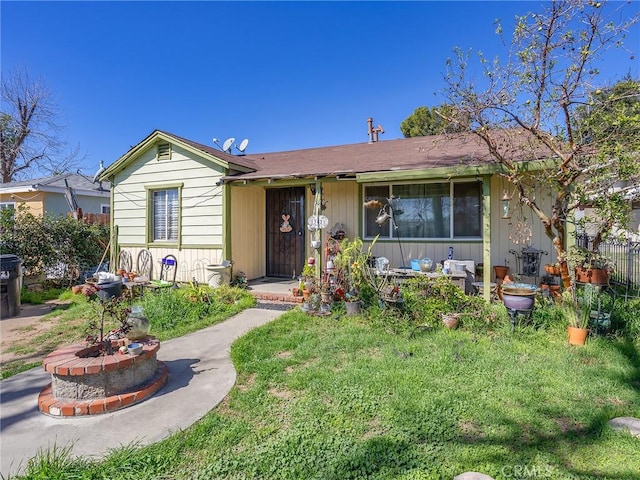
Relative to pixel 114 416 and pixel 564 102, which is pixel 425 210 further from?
pixel 114 416

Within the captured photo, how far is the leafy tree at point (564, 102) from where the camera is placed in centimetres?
417

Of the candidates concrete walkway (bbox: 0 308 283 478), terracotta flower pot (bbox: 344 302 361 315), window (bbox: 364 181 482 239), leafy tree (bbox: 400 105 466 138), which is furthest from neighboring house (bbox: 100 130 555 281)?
leafy tree (bbox: 400 105 466 138)

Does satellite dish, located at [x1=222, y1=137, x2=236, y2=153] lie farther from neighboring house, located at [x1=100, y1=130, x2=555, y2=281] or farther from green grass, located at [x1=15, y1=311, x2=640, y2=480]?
green grass, located at [x1=15, y1=311, x2=640, y2=480]

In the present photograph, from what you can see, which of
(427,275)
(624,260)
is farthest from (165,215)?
(624,260)

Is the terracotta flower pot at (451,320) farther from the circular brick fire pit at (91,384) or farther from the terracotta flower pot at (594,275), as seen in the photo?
the circular brick fire pit at (91,384)

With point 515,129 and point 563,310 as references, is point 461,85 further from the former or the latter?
point 563,310

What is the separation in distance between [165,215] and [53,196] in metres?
6.68

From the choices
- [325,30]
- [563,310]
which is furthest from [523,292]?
[325,30]

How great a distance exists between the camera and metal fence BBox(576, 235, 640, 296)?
19.9ft

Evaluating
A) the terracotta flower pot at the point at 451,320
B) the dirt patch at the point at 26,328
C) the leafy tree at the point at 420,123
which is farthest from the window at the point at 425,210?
the leafy tree at the point at 420,123

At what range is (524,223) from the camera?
20.2ft

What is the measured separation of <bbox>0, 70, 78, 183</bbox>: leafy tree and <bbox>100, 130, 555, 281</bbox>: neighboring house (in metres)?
15.5

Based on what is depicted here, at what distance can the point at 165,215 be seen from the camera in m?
8.53

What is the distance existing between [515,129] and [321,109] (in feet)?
29.5
